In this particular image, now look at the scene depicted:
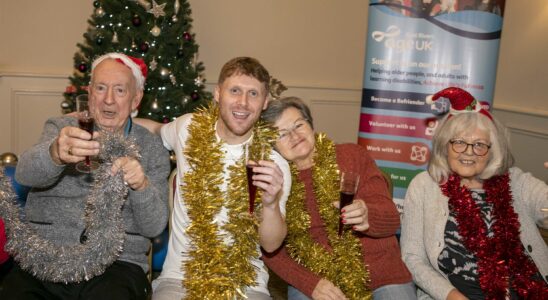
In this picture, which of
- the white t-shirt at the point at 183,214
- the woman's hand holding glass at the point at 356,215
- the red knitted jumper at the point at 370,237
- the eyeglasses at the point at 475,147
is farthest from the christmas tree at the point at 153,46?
the eyeglasses at the point at 475,147

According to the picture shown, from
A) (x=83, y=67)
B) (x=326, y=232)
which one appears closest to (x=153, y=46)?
(x=83, y=67)

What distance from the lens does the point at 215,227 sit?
2377 millimetres

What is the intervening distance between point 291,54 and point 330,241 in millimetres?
3622

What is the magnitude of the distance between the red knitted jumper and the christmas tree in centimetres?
195

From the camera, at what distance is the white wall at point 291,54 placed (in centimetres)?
518

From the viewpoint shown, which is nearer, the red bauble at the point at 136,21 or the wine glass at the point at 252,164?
the wine glass at the point at 252,164

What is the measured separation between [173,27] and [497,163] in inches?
107

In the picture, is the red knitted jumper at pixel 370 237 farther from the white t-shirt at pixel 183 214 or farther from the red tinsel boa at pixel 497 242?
the red tinsel boa at pixel 497 242

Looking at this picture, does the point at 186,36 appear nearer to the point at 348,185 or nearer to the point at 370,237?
the point at 370,237

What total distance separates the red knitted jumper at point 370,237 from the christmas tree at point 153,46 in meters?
1.95

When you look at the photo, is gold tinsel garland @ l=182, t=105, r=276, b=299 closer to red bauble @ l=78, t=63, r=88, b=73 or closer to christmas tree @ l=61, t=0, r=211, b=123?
christmas tree @ l=61, t=0, r=211, b=123

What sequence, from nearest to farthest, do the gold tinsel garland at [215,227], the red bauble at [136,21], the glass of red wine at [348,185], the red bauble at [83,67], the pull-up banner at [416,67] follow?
the glass of red wine at [348,185] → the gold tinsel garland at [215,227] → the pull-up banner at [416,67] → the red bauble at [136,21] → the red bauble at [83,67]

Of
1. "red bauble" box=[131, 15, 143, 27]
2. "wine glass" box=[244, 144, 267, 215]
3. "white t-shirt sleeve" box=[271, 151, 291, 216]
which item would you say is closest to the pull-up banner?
"red bauble" box=[131, 15, 143, 27]

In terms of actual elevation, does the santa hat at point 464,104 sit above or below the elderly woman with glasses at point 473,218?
above
